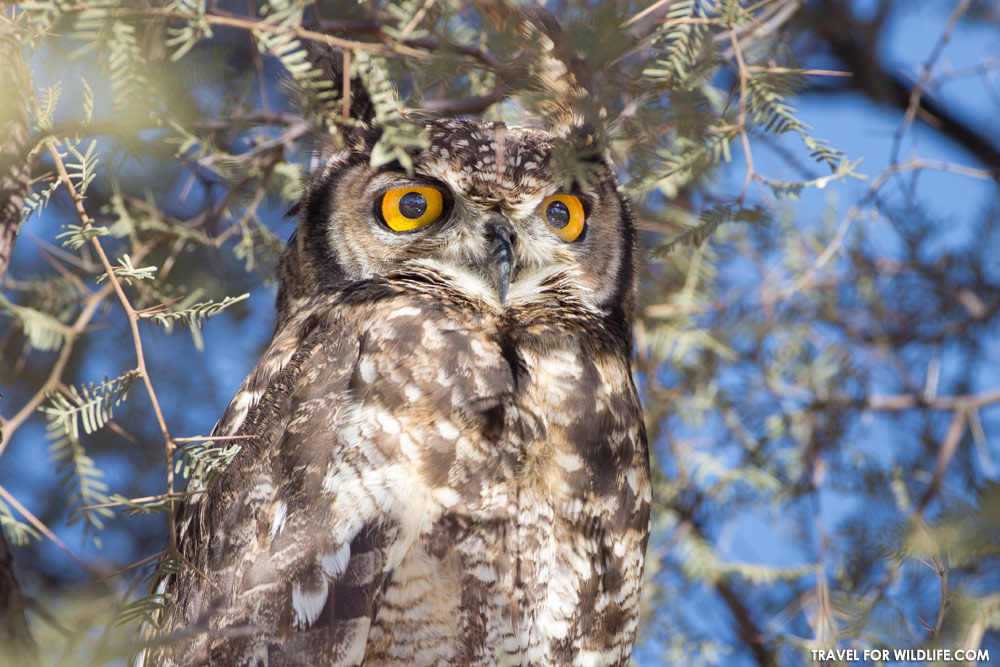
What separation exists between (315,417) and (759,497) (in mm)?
1754

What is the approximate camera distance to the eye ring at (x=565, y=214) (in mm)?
2172

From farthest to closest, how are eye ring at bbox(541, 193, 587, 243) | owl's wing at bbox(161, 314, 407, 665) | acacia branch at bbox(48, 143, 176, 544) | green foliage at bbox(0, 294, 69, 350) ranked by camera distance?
green foliage at bbox(0, 294, 69, 350) < eye ring at bbox(541, 193, 587, 243) < owl's wing at bbox(161, 314, 407, 665) < acacia branch at bbox(48, 143, 176, 544)

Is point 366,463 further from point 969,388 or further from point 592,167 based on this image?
point 969,388

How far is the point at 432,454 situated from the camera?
1.80 meters

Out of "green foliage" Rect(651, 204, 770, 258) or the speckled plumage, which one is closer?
the speckled plumage

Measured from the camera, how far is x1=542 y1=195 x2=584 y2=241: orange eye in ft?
7.13

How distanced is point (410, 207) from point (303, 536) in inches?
32.1

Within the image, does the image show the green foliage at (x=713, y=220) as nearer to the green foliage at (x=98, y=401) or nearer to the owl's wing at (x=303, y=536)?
the owl's wing at (x=303, y=536)

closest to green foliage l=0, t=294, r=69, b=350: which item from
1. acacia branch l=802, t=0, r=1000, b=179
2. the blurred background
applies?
the blurred background

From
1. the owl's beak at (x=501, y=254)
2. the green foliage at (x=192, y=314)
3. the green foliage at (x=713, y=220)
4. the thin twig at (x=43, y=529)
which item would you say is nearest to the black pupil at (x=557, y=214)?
the owl's beak at (x=501, y=254)

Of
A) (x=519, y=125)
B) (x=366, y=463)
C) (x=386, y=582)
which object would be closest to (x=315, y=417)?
(x=366, y=463)

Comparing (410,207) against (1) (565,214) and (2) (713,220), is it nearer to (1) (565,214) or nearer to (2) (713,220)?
(1) (565,214)

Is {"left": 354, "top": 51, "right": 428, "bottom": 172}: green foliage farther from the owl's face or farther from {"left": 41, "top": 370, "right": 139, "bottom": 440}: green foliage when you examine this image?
{"left": 41, "top": 370, "right": 139, "bottom": 440}: green foliage

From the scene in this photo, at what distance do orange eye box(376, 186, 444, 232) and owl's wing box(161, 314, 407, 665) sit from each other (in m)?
0.36
